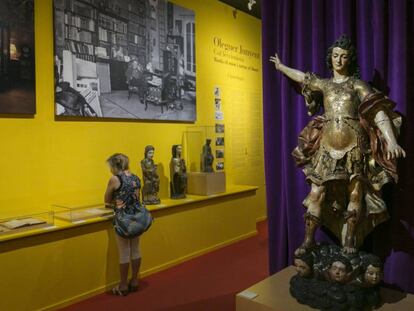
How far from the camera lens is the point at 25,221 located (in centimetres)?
304

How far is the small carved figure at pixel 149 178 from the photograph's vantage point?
4.01m

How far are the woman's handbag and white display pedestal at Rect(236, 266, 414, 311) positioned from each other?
128cm

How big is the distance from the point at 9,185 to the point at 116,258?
109 cm

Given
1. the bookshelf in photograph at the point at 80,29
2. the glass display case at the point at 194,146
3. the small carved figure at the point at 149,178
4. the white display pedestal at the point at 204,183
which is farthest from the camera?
the glass display case at the point at 194,146

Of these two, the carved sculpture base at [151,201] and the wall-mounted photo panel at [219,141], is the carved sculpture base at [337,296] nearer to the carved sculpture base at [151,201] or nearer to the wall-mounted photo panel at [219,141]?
the carved sculpture base at [151,201]

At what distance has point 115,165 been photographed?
3.25 meters

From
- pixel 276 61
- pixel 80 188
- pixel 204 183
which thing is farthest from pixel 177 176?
pixel 276 61

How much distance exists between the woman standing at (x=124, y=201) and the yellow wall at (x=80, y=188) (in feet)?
0.70

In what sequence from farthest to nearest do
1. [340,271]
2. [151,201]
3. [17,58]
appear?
[151,201], [17,58], [340,271]

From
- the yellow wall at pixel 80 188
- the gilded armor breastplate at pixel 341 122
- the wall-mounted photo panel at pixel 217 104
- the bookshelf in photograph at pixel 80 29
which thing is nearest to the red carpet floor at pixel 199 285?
the yellow wall at pixel 80 188

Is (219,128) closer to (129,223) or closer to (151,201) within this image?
(151,201)

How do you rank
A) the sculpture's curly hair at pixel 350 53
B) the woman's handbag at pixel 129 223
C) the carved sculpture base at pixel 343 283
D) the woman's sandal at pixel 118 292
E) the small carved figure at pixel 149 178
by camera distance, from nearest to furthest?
the carved sculpture base at pixel 343 283, the sculpture's curly hair at pixel 350 53, the woman's handbag at pixel 129 223, the woman's sandal at pixel 118 292, the small carved figure at pixel 149 178

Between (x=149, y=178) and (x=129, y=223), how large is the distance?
35.3 inches

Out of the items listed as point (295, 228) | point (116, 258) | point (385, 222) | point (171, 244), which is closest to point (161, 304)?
point (116, 258)
